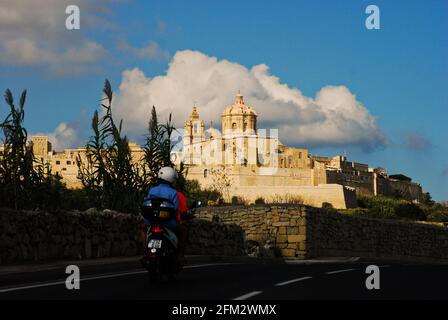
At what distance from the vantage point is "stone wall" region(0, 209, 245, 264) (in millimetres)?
15883

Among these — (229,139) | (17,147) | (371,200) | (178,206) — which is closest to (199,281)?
(178,206)

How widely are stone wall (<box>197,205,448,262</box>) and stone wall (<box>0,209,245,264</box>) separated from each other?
10740 mm

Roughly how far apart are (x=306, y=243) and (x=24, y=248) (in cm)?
1500

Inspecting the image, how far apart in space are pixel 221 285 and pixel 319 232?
19412 millimetres

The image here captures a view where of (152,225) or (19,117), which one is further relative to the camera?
(19,117)

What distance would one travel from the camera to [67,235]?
17500 millimetres

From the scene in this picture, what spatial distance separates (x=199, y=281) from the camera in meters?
13.1

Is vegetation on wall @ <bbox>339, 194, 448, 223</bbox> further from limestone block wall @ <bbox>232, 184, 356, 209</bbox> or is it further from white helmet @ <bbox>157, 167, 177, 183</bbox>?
white helmet @ <bbox>157, 167, 177, 183</bbox>

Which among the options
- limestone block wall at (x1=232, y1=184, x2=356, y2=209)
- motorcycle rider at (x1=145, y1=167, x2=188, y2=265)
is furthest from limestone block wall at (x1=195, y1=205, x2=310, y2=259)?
limestone block wall at (x1=232, y1=184, x2=356, y2=209)

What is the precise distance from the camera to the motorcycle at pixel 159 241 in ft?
39.7

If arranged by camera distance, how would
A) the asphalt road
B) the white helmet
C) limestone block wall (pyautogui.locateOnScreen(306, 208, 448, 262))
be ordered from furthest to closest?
limestone block wall (pyautogui.locateOnScreen(306, 208, 448, 262))
the white helmet
the asphalt road

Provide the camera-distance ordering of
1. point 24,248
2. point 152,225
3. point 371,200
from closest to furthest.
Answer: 1. point 152,225
2. point 24,248
3. point 371,200

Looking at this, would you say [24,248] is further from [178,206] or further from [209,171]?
[209,171]

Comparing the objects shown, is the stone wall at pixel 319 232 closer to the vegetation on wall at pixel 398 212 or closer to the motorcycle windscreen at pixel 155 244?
the motorcycle windscreen at pixel 155 244
